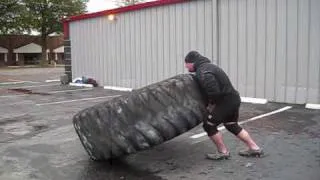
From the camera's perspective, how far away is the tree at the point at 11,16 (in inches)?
2223

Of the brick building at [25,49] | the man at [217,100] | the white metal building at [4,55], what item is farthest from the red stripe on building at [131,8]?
the white metal building at [4,55]

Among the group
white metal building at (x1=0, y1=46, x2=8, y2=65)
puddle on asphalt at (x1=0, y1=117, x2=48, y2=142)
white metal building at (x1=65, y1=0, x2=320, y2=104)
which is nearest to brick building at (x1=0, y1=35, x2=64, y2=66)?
white metal building at (x1=0, y1=46, x2=8, y2=65)

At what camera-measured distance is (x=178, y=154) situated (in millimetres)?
7539

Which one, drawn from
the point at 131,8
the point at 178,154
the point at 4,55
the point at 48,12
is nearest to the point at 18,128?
the point at 178,154

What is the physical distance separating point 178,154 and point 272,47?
669 centimetres

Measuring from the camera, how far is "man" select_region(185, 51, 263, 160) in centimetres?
687

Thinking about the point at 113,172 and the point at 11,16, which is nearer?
the point at 113,172

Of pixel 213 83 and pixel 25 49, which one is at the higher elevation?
pixel 25 49

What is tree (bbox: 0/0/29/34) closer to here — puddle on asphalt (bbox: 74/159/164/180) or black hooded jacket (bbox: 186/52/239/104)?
puddle on asphalt (bbox: 74/159/164/180)

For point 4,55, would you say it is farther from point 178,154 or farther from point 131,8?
point 178,154

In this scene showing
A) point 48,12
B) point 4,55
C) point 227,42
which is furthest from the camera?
point 4,55

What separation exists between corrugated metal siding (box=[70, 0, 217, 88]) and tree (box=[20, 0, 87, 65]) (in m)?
40.6

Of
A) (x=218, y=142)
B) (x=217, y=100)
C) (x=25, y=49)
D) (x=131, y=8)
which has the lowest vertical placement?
(x=218, y=142)

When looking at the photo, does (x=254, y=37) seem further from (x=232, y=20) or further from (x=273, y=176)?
(x=273, y=176)
